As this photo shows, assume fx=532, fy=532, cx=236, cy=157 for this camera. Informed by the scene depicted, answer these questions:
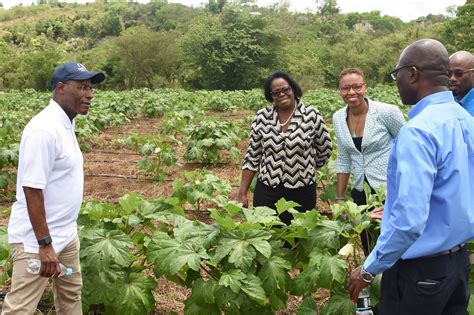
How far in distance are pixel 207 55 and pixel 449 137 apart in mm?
42443

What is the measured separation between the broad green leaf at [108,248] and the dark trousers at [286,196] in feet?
4.76

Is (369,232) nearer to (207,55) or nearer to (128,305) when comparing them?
(128,305)

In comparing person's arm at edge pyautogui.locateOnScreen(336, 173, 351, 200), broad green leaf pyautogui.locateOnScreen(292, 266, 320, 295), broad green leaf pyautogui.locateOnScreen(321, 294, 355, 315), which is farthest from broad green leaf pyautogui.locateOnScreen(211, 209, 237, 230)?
person's arm at edge pyautogui.locateOnScreen(336, 173, 351, 200)

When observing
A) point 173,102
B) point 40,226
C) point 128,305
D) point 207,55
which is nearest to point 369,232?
point 128,305

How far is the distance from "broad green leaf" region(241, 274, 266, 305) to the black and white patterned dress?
1.31m

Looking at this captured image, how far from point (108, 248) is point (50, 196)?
50 centimetres

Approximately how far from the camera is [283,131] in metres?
4.22

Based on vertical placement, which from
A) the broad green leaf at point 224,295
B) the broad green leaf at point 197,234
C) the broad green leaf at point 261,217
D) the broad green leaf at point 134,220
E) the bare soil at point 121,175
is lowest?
the bare soil at point 121,175

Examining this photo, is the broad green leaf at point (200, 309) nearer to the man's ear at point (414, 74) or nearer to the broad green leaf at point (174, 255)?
the broad green leaf at point (174, 255)

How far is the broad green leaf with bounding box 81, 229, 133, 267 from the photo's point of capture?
3.16 metres

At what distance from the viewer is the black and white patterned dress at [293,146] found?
13.7ft

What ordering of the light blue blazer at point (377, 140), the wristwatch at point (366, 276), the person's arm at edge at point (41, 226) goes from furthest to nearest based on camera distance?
the light blue blazer at point (377, 140), the person's arm at edge at point (41, 226), the wristwatch at point (366, 276)

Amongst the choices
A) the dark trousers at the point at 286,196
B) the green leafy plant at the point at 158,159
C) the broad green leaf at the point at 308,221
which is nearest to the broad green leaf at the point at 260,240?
the broad green leaf at the point at 308,221

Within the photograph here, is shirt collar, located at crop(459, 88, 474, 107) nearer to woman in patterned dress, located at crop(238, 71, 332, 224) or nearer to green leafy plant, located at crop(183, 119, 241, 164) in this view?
woman in patterned dress, located at crop(238, 71, 332, 224)
